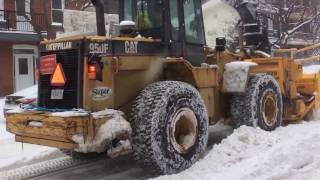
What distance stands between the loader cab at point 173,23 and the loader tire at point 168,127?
96cm

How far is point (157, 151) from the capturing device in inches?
267

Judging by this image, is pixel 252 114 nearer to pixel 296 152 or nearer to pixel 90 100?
pixel 296 152

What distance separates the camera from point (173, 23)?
26.6ft

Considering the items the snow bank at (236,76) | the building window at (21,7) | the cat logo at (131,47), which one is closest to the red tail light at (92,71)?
the cat logo at (131,47)

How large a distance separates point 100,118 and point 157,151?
0.88 metres

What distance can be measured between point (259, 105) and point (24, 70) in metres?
19.1

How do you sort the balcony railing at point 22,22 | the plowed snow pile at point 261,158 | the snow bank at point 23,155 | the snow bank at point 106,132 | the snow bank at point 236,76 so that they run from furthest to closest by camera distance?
the balcony railing at point 22,22 → the snow bank at point 236,76 → the snow bank at point 23,155 → the plowed snow pile at point 261,158 → the snow bank at point 106,132

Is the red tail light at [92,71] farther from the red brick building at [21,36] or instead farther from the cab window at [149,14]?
the red brick building at [21,36]

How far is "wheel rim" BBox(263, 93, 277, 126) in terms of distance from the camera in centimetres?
957

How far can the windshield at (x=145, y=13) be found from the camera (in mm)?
8023

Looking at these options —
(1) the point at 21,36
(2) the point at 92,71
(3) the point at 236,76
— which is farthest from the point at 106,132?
(1) the point at 21,36

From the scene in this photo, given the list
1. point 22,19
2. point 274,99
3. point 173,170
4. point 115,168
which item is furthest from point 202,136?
point 22,19

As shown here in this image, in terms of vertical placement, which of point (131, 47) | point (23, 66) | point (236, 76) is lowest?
point (236, 76)

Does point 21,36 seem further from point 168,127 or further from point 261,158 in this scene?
point 261,158
